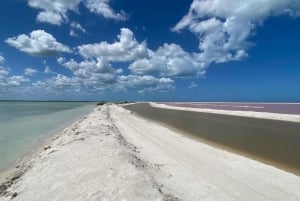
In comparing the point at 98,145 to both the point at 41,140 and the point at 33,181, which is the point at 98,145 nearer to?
the point at 33,181

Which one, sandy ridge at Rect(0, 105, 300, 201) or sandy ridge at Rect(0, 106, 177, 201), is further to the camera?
sandy ridge at Rect(0, 105, 300, 201)

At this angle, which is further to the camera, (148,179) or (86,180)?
(86,180)

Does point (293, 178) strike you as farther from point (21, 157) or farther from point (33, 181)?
point (21, 157)

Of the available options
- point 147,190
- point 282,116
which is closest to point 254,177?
point 147,190

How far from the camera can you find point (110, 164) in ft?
32.8

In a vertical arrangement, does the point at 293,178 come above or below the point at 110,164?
below

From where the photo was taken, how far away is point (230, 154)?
46.0ft

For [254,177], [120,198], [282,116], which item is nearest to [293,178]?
[254,177]

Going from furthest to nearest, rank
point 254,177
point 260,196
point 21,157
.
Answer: point 21,157 → point 254,177 → point 260,196

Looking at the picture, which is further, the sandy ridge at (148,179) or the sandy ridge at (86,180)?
the sandy ridge at (148,179)

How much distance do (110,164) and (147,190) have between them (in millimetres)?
3036

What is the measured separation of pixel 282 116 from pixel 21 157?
3177 cm

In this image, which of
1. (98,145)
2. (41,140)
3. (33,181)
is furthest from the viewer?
(41,140)

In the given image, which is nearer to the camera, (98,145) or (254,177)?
(254,177)
